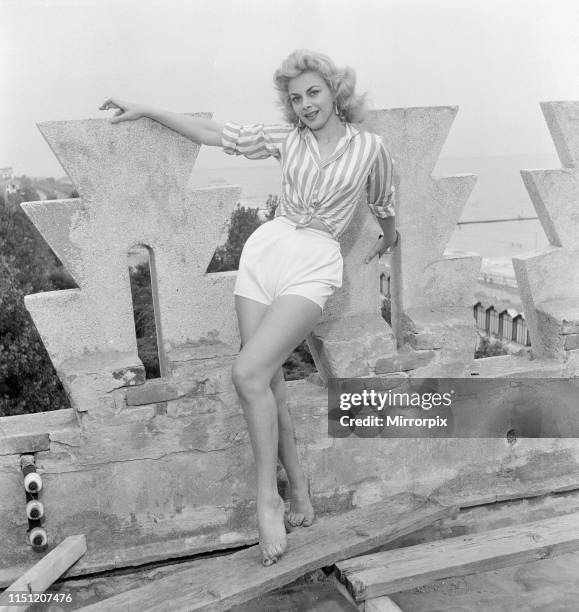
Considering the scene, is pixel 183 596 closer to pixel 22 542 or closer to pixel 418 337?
pixel 22 542

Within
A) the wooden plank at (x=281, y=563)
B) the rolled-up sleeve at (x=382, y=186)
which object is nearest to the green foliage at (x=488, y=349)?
the wooden plank at (x=281, y=563)

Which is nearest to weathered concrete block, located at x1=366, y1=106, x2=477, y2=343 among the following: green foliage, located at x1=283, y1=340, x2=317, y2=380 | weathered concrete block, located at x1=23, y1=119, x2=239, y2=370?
weathered concrete block, located at x1=23, y1=119, x2=239, y2=370

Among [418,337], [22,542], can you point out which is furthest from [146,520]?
[418,337]

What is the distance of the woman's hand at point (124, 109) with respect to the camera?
2744mm

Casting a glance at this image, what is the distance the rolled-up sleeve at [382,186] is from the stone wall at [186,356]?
176 mm

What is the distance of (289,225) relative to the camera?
2781 millimetres

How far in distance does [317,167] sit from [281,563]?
1367 mm

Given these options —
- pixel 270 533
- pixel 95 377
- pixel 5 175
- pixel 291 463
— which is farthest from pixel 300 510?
pixel 5 175

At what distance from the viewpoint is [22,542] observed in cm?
289

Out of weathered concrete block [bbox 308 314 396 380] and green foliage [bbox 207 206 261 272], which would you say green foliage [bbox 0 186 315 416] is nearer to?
green foliage [bbox 207 206 261 272]

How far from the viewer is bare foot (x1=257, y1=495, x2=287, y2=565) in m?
2.67

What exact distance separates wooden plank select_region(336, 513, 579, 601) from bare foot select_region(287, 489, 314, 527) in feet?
0.81

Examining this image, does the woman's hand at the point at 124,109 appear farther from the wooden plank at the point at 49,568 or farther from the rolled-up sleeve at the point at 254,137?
the wooden plank at the point at 49,568

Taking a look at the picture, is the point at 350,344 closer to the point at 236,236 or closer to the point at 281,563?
the point at 281,563
